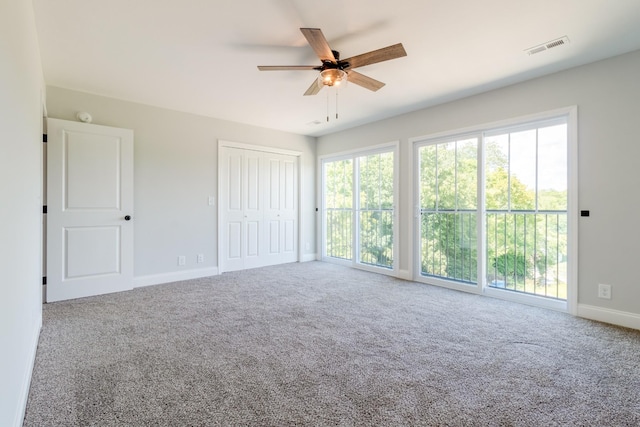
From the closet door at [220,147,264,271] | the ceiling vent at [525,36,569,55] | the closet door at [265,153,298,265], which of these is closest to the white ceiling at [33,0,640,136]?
the ceiling vent at [525,36,569,55]

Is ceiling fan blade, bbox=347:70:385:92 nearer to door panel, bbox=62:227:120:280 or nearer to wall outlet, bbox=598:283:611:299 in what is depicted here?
wall outlet, bbox=598:283:611:299

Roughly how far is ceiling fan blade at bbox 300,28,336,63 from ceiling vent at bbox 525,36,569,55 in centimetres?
181

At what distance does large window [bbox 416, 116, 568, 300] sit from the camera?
3309 mm

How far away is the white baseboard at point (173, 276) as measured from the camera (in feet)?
Result: 13.4

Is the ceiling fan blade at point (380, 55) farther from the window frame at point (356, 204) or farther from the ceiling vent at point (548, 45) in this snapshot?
the window frame at point (356, 204)

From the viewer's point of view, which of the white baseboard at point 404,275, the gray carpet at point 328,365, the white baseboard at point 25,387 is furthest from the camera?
the white baseboard at point 404,275

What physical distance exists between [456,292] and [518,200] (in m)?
1.35

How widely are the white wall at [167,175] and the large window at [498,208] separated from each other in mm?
3261

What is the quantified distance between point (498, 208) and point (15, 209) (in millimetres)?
4346

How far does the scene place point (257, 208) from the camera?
5.35 m

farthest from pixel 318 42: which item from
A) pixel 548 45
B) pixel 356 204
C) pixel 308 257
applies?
pixel 308 257

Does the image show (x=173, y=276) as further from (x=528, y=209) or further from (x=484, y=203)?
(x=528, y=209)

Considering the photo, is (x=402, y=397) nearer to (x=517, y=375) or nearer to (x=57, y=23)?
(x=517, y=375)

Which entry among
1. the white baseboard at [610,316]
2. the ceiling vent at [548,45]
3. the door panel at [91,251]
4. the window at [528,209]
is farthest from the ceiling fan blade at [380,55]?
the door panel at [91,251]
